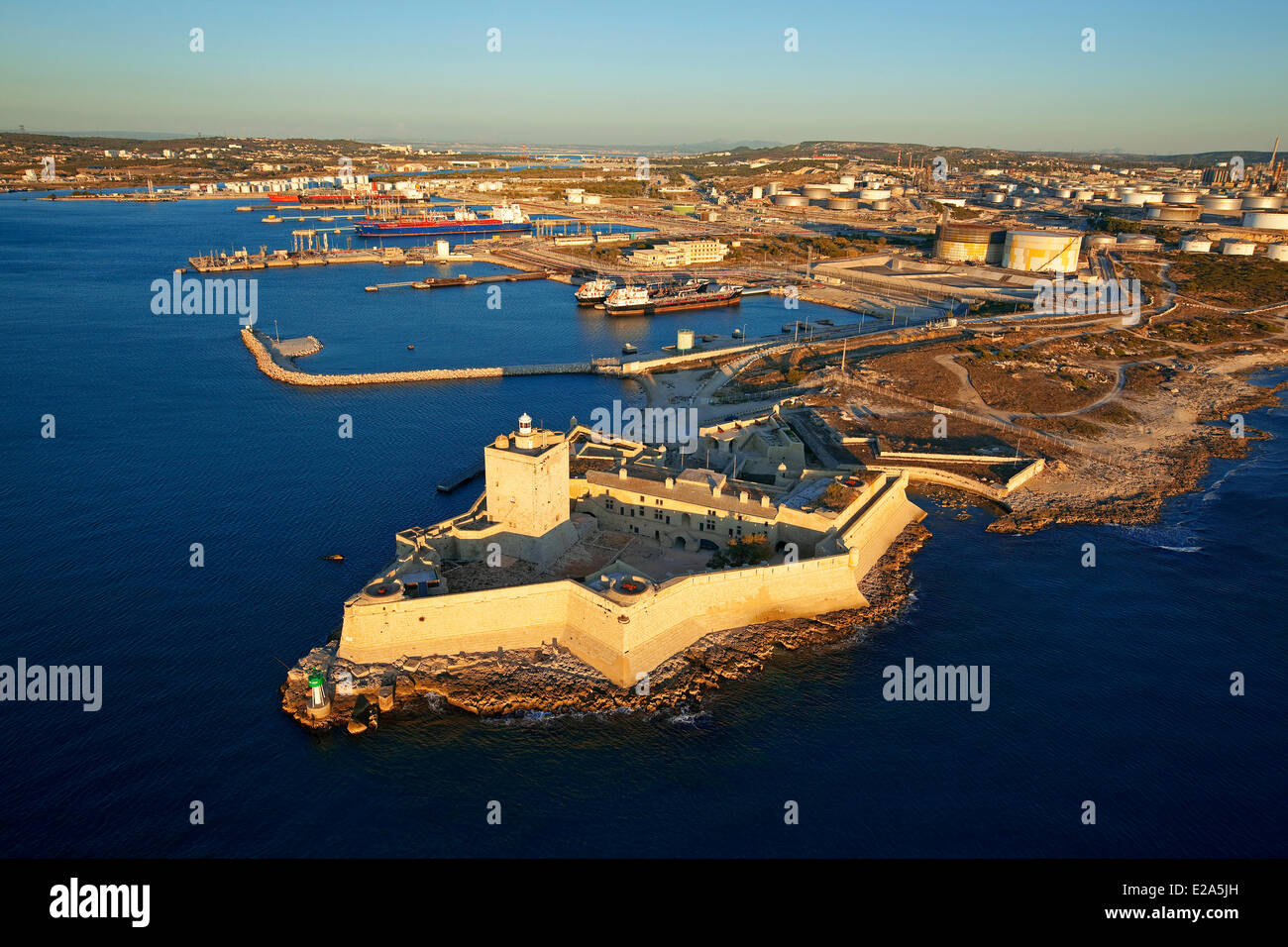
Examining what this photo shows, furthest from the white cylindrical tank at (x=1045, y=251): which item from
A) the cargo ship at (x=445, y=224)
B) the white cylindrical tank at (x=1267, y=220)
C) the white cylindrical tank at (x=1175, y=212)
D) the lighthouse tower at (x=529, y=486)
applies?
the lighthouse tower at (x=529, y=486)

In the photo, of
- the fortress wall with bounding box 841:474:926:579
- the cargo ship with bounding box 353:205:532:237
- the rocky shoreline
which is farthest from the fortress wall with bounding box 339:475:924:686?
the cargo ship with bounding box 353:205:532:237

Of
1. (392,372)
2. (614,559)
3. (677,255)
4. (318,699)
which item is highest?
(677,255)

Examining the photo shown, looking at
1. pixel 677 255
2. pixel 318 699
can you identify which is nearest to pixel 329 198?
pixel 677 255

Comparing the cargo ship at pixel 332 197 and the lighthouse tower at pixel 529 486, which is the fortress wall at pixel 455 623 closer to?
the lighthouse tower at pixel 529 486

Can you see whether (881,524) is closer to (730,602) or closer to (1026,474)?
(730,602)

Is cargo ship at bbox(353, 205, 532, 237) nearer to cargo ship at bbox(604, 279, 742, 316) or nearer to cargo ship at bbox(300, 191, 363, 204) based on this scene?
cargo ship at bbox(300, 191, 363, 204)
